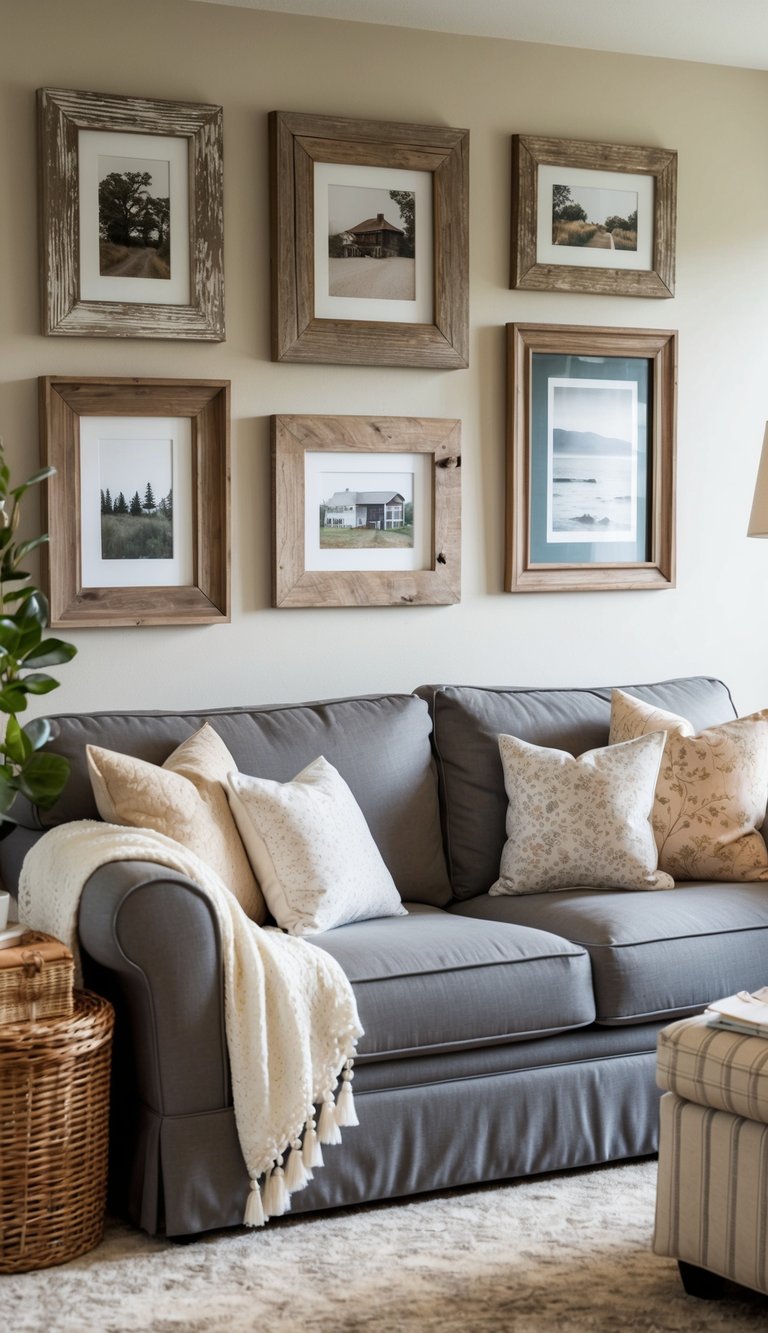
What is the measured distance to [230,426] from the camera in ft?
12.7

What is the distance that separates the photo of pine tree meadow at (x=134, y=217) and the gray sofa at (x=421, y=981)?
3.79ft

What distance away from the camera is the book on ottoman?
2652 millimetres

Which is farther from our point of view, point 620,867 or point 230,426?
point 230,426

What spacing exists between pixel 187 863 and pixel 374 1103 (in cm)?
59

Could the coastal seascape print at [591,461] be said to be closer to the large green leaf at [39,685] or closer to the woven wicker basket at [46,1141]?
the large green leaf at [39,685]

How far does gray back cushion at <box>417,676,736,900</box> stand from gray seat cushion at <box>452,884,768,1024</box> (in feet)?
0.72

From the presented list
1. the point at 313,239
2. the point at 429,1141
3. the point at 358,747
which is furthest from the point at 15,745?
the point at 313,239

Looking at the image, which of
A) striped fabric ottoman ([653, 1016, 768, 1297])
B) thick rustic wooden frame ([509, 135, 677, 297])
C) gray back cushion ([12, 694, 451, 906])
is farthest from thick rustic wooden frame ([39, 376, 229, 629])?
striped fabric ottoman ([653, 1016, 768, 1297])

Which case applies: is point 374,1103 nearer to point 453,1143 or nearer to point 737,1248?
point 453,1143

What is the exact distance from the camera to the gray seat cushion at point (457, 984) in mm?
2881

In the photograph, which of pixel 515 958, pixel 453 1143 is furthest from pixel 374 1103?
pixel 515 958

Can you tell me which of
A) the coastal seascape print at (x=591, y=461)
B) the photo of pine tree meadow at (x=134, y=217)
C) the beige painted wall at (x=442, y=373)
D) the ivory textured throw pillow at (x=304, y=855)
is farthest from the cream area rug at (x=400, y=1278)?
the photo of pine tree meadow at (x=134, y=217)

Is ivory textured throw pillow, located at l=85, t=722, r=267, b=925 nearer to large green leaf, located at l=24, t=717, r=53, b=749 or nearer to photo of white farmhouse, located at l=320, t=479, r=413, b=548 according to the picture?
large green leaf, located at l=24, t=717, r=53, b=749

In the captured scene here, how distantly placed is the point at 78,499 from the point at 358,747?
94 centimetres
